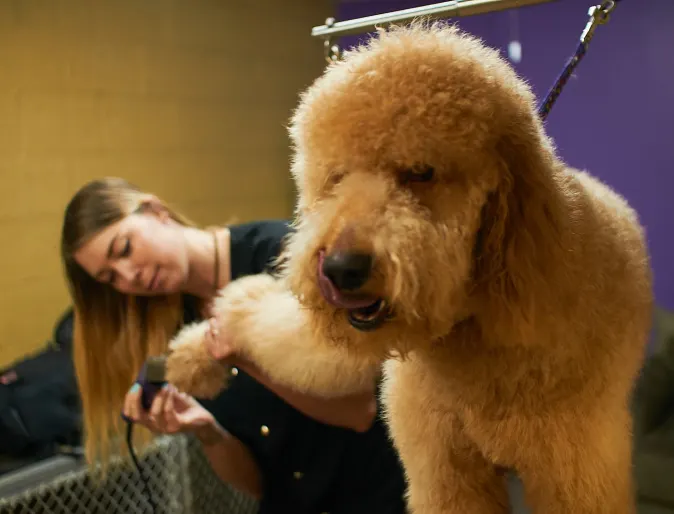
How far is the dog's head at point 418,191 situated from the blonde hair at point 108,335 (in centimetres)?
92

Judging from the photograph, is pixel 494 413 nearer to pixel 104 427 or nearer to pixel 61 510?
pixel 104 427

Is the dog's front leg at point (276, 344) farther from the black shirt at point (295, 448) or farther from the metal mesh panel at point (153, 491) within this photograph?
the metal mesh panel at point (153, 491)

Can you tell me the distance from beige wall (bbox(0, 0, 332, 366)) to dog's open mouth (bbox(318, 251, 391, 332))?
1132 mm

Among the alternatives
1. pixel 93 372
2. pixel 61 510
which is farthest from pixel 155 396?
pixel 61 510

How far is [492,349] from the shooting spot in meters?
0.53

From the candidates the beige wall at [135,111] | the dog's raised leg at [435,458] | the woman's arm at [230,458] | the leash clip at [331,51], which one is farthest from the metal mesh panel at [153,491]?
the leash clip at [331,51]

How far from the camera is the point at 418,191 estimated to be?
0.49 metres

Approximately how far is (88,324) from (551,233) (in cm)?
113

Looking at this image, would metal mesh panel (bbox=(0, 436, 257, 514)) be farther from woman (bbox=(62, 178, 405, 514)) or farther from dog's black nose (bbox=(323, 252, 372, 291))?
dog's black nose (bbox=(323, 252, 372, 291))

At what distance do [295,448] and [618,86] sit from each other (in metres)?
1.08

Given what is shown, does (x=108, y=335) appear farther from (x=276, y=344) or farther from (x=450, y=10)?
(x=450, y=10)

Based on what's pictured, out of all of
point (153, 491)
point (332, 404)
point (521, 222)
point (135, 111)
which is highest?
point (521, 222)

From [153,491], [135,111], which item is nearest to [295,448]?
[153,491]

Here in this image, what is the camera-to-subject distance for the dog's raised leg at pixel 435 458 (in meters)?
0.59
